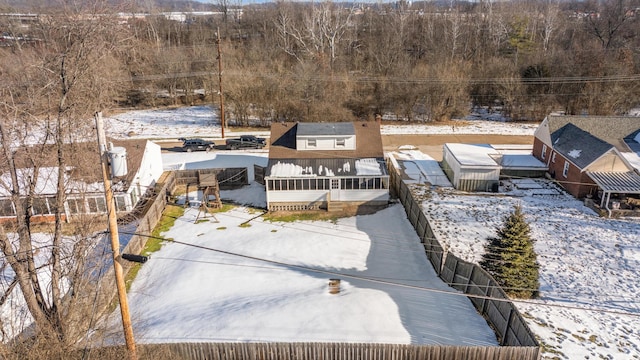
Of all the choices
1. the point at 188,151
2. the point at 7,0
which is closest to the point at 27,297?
the point at 7,0

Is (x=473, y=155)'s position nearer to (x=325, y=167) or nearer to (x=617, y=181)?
(x=617, y=181)

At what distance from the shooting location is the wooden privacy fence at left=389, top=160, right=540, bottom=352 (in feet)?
37.5

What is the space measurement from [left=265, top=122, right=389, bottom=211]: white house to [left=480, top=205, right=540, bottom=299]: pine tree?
8.61 m

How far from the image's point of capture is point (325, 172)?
2388cm

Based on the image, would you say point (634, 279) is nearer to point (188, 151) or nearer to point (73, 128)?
point (73, 128)

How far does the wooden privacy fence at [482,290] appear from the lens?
37.5 feet

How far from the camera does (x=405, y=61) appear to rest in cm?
5003

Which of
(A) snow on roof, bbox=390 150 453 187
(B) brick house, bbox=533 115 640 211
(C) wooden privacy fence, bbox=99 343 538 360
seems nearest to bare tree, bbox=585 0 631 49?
(B) brick house, bbox=533 115 640 211

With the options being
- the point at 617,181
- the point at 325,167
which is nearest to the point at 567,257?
the point at 617,181

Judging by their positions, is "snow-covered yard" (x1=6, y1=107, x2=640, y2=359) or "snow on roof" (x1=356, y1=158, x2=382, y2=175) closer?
"snow-covered yard" (x1=6, y1=107, x2=640, y2=359)

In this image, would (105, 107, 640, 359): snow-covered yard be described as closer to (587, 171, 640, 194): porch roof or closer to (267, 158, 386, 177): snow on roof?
(587, 171, 640, 194): porch roof

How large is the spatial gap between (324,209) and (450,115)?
26.0 meters

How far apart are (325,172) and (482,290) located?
11.9 meters

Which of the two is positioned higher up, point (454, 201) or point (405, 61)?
point (405, 61)
